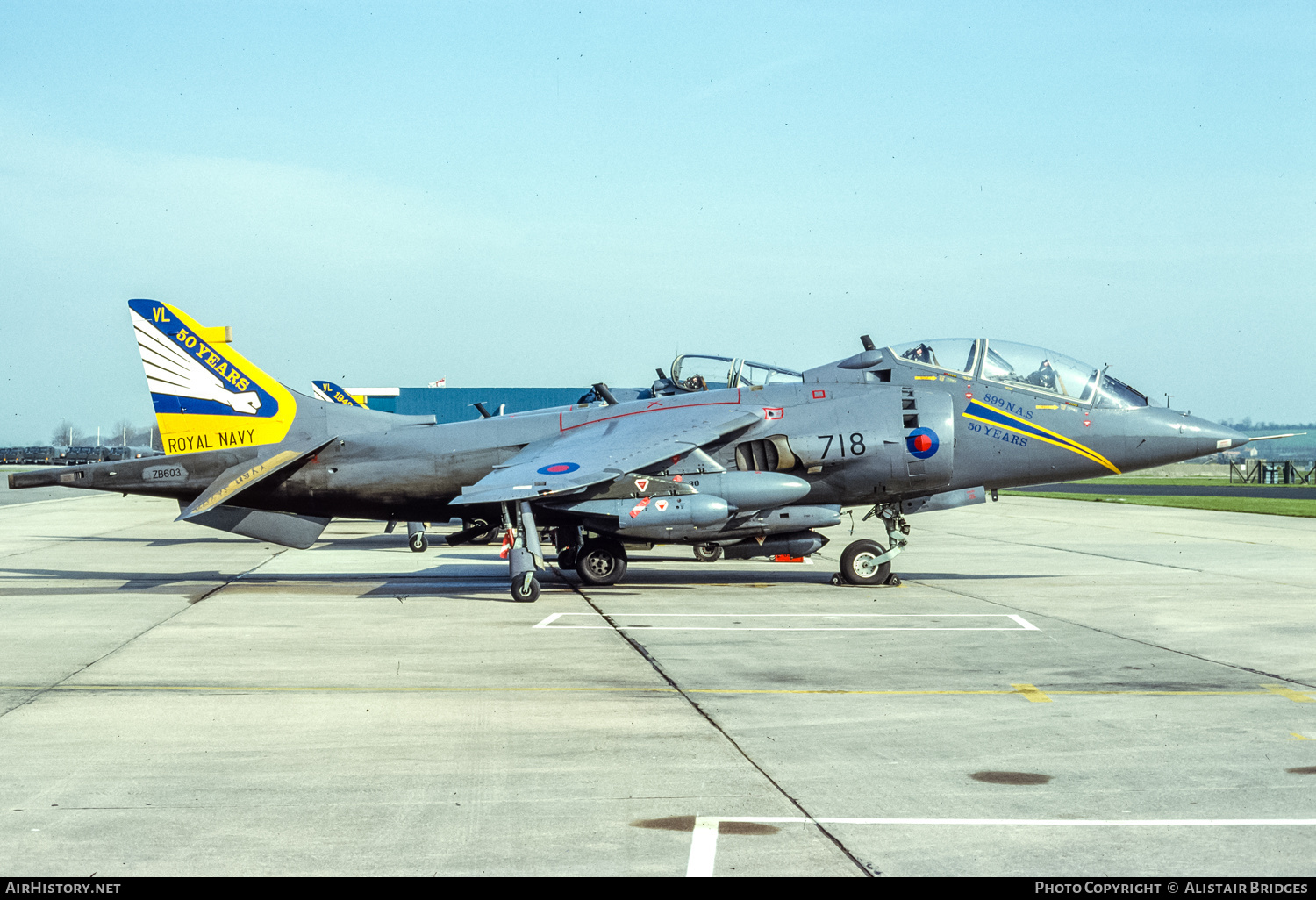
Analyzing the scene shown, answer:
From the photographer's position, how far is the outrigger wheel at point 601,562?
1633 cm

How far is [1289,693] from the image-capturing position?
845 cm

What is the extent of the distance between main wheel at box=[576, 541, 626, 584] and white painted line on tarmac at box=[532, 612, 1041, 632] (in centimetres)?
A: 302

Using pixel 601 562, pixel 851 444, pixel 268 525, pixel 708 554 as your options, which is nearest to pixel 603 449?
pixel 601 562

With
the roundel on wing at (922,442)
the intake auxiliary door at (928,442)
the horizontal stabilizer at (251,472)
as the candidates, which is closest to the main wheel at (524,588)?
the horizontal stabilizer at (251,472)

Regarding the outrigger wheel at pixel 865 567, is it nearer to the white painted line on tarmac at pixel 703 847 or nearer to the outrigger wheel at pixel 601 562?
the outrigger wheel at pixel 601 562

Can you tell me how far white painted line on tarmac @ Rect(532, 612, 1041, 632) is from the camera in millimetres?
11844

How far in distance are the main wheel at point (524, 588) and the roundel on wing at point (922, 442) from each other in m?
5.56

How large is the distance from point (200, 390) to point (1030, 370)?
12.7m

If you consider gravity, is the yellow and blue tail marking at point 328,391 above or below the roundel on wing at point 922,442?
above

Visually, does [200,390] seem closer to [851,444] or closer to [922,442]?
[851,444]

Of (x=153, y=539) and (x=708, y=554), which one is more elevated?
(x=708, y=554)

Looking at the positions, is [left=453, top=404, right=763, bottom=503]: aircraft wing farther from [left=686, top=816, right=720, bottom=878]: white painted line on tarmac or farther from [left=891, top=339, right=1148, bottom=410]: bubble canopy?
[left=686, top=816, right=720, bottom=878]: white painted line on tarmac

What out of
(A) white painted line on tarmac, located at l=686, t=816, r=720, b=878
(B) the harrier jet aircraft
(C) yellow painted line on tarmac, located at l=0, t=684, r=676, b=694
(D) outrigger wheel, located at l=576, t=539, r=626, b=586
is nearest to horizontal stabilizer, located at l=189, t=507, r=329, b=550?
(B) the harrier jet aircraft
